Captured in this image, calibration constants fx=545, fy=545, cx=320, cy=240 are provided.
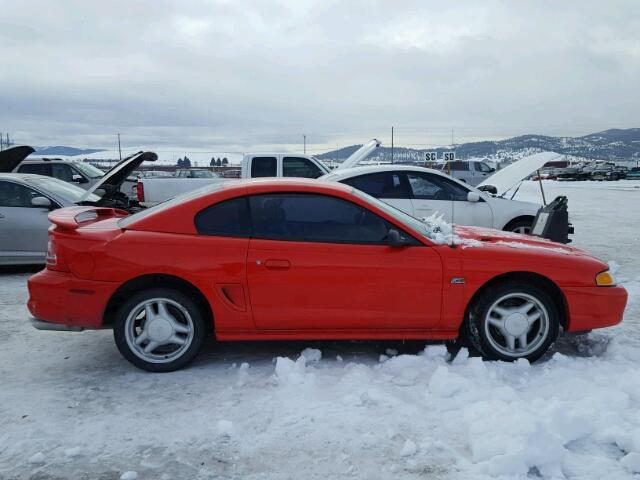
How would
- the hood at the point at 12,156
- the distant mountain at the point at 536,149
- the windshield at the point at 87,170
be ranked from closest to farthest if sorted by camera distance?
the hood at the point at 12,156
the windshield at the point at 87,170
the distant mountain at the point at 536,149

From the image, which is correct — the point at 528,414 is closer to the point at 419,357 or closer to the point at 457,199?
the point at 419,357

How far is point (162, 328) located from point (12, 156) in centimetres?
836

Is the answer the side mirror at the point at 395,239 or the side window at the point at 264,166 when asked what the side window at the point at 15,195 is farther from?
the side mirror at the point at 395,239

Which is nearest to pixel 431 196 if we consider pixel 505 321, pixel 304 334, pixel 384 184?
pixel 384 184

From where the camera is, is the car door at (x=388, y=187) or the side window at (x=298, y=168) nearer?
the car door at (x=388, y=187)

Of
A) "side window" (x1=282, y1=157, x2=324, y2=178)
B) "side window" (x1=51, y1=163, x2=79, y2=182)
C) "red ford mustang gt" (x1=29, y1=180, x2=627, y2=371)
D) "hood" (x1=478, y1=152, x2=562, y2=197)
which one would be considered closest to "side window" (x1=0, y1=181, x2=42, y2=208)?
"red ford mustang gt" (x1=29, y1=180, x2=627, y2=371)

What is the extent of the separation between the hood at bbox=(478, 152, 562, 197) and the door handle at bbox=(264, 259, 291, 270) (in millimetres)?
5659

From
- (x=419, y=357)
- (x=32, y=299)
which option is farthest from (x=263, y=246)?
(x=32, y=299)

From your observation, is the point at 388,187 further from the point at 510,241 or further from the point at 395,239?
the point at 395,239

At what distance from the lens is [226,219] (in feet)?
13.6

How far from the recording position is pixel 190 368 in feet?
13.6

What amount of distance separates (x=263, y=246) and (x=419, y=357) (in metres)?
1.45

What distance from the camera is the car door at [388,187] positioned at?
7875 millimetres

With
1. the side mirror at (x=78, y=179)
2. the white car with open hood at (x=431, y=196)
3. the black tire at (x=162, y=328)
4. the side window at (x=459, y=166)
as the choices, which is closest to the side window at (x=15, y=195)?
the white car with open hood at (x=431, y=196)
